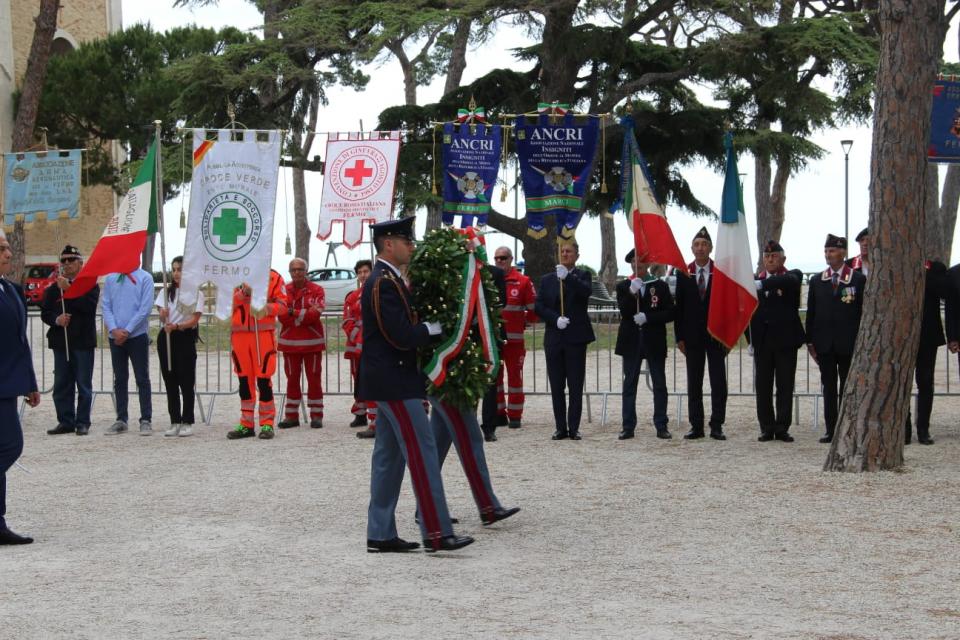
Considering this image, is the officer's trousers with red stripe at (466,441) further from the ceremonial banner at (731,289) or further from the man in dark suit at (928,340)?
the man in dark suit at (928,340)

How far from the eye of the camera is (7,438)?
7.59 metres

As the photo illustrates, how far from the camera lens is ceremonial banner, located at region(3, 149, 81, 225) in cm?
1466

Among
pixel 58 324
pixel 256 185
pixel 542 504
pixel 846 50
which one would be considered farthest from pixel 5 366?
pixel 846 50

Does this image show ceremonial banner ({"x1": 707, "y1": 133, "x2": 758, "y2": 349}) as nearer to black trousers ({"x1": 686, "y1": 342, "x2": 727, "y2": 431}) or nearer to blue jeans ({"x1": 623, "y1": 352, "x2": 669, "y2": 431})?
black trousers ({"x1": 686, "y1": 342, "x2": 727, "y2": 431})

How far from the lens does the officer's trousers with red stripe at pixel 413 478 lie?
7203 millimetres

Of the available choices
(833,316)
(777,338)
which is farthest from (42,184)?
(833,316)

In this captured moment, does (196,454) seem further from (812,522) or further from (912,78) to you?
(912,78)

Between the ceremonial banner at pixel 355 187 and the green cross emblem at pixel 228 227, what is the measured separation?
63.1 inches

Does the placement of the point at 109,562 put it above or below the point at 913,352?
below

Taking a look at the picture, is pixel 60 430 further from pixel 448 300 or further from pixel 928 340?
pixel 928 340

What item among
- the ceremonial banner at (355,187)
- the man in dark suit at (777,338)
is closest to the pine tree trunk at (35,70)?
the ceremonial banner at (355,187)

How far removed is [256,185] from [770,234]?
24975 mm

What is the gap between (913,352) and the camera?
9.91 meters

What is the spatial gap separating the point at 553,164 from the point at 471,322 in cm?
678
